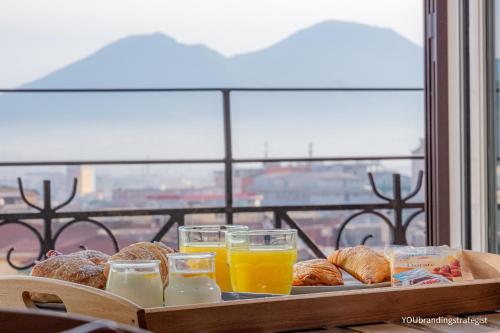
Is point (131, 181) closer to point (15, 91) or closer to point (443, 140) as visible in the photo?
point (15, 91)

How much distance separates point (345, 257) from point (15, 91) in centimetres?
234

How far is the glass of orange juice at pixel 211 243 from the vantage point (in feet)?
4.36

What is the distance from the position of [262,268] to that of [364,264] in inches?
8.4

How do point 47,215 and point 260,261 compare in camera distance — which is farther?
point 47,215

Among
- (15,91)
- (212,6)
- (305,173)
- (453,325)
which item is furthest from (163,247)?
(212,6)

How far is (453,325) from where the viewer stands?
40.8 inches

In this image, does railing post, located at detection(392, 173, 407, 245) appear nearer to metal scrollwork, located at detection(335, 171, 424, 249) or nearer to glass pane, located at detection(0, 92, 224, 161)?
metal scrollwork, located at detection(335, 171, 424, 249)

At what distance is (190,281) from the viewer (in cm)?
102

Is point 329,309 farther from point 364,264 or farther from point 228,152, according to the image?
point 228,152

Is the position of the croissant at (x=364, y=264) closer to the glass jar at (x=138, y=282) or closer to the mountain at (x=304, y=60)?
the glass jar at (x=138, y=282)

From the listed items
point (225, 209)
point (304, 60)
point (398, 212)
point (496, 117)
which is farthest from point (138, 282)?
point (304, 60)

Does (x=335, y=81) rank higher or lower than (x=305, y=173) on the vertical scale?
higher

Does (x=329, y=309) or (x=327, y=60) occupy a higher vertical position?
(x=327, y=60)

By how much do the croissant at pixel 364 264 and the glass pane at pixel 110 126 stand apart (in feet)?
6.36
